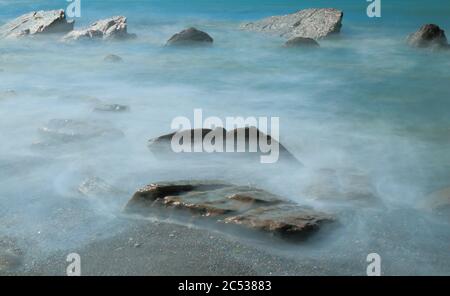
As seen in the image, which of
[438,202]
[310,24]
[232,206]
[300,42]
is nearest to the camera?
[232,206]

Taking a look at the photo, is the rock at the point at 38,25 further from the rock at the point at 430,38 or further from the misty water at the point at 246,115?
the rock at the point at 430,38

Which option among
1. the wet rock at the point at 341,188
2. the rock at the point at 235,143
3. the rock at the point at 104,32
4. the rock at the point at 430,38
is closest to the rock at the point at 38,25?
the rock at the point at 104,32

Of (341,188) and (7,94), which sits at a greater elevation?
(7,94)

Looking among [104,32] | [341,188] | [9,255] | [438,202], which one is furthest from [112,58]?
[438,202]

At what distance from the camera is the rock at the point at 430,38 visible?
46.6ft

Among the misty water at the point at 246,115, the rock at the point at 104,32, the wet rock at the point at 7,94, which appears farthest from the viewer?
the rock at the point at 104,32

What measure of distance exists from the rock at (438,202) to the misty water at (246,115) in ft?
0.35

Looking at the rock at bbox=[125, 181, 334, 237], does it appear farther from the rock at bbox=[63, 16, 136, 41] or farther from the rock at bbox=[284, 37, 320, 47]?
the rock at bbox=[63, 16, 136, 41]

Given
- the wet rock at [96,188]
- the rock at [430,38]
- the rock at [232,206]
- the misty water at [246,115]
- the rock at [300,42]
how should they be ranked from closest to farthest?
1. the rock at [232,206]
2. the misty water at [246,115]
3. the wet rock at [96,188]
4. the rock at [430,38]
5. the rock at [300,42]

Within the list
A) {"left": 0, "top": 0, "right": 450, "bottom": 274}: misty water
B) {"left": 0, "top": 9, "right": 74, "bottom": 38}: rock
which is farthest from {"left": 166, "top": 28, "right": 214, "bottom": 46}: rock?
{"left": 0, "top": 9, "right": 74, "bottom": 38}: rock

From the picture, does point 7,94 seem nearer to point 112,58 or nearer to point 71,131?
point 71,131

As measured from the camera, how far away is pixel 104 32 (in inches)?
679

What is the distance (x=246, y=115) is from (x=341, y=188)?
12.5 feet

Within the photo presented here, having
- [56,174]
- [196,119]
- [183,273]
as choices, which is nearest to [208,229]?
[183,273]
